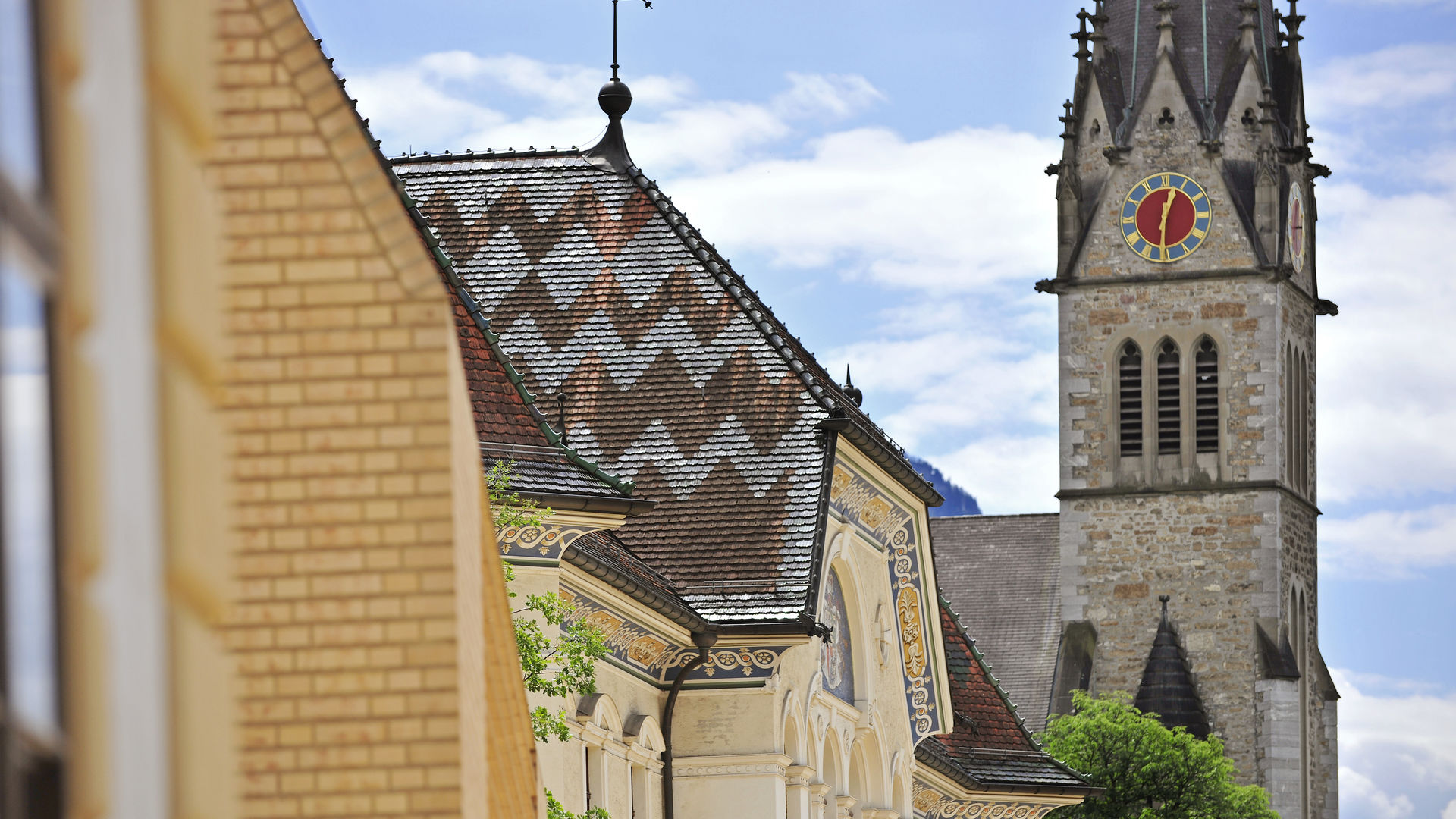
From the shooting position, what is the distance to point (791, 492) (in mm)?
20359

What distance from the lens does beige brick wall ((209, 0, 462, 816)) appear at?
457 cm

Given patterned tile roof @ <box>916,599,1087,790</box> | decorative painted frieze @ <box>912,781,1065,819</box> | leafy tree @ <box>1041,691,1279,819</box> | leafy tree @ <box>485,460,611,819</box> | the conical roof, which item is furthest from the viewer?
the conical roof

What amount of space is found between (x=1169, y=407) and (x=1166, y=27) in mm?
8770

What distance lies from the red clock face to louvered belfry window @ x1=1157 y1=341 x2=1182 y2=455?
245 centimetres

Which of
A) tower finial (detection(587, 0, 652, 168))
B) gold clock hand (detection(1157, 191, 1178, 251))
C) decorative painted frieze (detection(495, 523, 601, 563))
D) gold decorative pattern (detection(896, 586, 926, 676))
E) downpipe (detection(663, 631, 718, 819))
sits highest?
gold clock hand (detection(1157, 191, 1178, 251))

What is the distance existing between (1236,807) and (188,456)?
167 ft

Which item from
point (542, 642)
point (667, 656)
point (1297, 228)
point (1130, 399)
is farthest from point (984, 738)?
point (1297, 228)

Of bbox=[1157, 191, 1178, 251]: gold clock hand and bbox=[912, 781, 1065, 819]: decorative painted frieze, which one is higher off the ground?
bbox=[1157, 191, 1178, 251]: gold clock hand

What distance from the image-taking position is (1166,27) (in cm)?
6122

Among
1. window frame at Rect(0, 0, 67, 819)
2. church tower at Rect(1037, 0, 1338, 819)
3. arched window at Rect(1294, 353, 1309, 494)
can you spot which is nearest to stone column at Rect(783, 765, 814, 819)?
window frame at Rect(0, 0, 67, 819)

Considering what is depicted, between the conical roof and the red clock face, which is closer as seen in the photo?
the conical roof

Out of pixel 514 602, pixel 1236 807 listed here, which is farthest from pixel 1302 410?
pixel 514 602

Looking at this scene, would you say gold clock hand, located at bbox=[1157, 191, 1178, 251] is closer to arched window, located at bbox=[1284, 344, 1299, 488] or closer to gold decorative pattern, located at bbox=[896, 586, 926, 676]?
arched window, located at bbox=[1284, 344, 1299, 488]

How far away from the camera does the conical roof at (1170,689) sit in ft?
194
